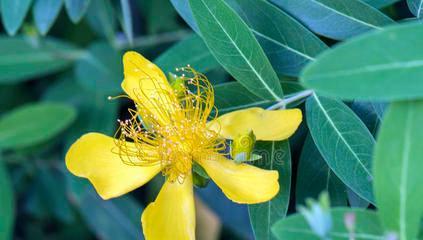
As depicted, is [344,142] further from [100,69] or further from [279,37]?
[100,69]

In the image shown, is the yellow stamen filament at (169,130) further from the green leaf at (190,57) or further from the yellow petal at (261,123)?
the green leaf at (190,57)

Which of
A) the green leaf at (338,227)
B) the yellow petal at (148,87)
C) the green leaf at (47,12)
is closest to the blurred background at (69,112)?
the green leaf at (47,12)

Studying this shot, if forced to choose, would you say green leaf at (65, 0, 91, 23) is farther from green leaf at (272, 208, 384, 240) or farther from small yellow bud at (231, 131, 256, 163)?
green leaf at (272, 208, 384, 240)

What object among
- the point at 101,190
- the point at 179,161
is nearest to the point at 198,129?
the point at 179,161

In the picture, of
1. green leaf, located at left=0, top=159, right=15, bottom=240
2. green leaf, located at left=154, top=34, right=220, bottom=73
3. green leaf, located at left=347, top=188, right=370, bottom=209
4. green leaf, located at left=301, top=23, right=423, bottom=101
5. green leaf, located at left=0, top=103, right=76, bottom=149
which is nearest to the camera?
green leaf, located at left=301, top=23, right=423, bottom=101

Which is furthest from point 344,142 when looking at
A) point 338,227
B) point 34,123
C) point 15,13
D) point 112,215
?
point 112,215

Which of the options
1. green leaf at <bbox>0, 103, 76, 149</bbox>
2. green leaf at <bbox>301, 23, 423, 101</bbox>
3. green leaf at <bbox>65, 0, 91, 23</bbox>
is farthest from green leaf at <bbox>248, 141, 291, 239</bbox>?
green leaf at <bbox>0, 103, 76, 149</bbox>

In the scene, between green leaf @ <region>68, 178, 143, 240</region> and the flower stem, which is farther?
green leaf @ <region>68, 178, 143, 240</region>

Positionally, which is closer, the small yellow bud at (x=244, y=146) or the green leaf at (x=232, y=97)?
the small yellow bud at (x=244, y=146)
